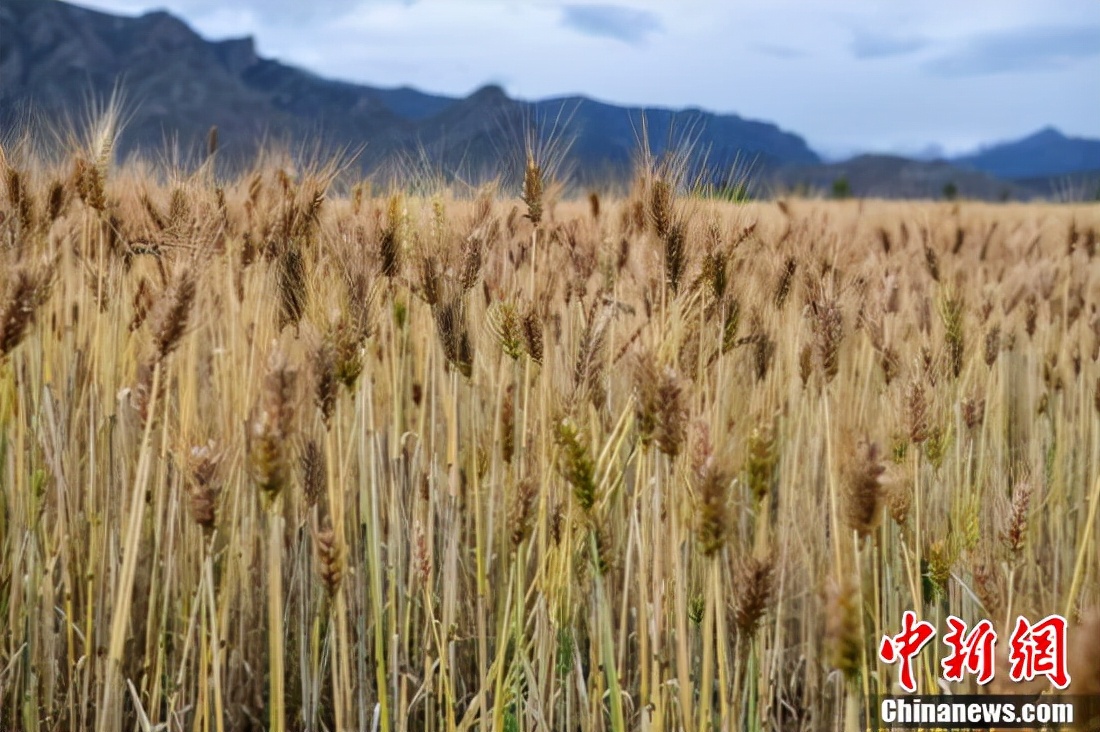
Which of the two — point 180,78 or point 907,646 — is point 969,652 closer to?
point 907,646

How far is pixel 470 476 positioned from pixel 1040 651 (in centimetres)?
98

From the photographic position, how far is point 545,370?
1507mm

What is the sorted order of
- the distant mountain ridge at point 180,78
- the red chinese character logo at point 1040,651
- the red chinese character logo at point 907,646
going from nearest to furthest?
the red chinese character logo at point 1040,651 < the red chinese character logo at point 907,646 < the distant mountain ridge at point 180,78

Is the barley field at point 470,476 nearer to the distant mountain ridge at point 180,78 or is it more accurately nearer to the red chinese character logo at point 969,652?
the red chinese character logo at point 969,652

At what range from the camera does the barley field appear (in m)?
1.23

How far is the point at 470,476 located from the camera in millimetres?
1798

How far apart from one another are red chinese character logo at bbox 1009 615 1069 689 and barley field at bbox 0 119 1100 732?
0.04 m

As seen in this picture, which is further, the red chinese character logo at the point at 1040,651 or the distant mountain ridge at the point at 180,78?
the distant mountain ridge at the point at 180,78

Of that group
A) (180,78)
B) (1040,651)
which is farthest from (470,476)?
(180,78)

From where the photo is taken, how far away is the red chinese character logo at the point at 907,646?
1.33 metres

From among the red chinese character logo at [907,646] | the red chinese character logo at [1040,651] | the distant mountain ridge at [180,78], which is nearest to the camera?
the red chinese character logo at [1040,651]

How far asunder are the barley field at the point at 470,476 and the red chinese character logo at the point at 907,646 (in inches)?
1.3

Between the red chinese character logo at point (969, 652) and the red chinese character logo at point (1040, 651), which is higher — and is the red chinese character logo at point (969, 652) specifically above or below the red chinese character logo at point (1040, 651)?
below

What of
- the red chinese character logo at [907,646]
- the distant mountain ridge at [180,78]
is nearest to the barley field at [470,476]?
the red chinese character logo at [907,646]
